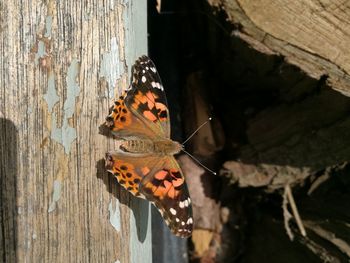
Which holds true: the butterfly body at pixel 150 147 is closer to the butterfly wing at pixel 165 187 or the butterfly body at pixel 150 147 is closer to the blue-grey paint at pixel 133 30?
the butterfly wing at pixel 165 187

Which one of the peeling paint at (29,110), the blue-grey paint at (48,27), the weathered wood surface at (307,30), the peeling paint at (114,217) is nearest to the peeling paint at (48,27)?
the blue-grey paint at (48,27)

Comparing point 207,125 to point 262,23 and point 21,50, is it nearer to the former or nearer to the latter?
point 262,23

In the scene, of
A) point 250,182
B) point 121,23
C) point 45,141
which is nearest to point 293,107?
point 250,182

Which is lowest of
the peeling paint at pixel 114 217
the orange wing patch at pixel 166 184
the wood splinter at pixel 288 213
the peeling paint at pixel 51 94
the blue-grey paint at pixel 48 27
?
the wood splinter at pixel 288 213

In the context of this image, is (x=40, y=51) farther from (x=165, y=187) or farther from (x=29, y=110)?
(x=165, y=187)

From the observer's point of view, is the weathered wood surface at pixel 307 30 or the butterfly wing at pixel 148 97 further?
the weathered wood surface at pixel 307 30

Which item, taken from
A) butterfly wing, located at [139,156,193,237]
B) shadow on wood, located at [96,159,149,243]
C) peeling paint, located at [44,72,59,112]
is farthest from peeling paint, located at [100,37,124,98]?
butterfly wing, located at [139,156,193,237]

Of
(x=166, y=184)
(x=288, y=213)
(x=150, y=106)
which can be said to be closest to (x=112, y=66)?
(x=150, y=106)
